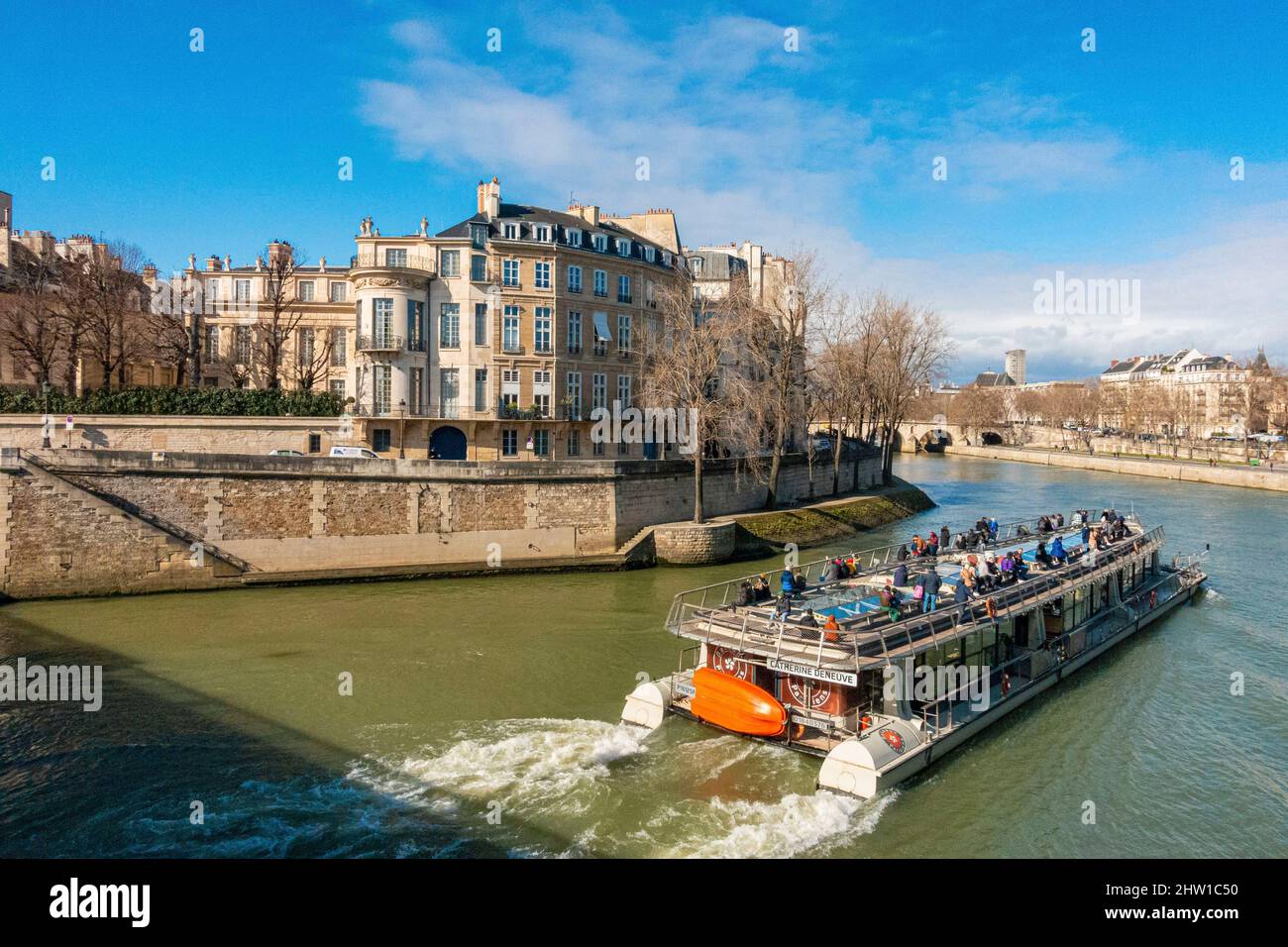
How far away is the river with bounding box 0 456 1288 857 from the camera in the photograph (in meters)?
12.4

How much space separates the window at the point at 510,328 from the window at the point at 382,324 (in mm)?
5566

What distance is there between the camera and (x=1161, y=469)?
75.8 metres

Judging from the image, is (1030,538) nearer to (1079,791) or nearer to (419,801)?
(1079,791)

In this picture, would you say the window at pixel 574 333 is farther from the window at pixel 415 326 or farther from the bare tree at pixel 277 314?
the bare tree at pixel 277 314

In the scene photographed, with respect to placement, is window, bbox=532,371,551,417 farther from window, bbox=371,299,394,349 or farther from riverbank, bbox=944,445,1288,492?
riverbank, bbox=944,445,1288,492

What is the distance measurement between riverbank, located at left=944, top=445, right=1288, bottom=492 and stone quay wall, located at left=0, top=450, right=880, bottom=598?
189 ft

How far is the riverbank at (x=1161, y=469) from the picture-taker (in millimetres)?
65562

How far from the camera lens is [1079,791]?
1425 cm

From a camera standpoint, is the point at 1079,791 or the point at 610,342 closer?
the point at 1079,791

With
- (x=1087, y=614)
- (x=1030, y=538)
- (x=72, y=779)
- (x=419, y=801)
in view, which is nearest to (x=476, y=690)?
(x=419, y=801)

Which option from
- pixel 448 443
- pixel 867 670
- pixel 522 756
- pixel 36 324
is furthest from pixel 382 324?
pixel 867 670

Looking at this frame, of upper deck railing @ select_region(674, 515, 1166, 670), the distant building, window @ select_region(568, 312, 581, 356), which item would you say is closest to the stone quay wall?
window @ select_region(568, 312, 581, 356)

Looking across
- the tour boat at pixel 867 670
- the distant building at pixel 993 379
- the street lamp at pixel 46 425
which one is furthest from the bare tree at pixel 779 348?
the distant building at pixel 993 379
